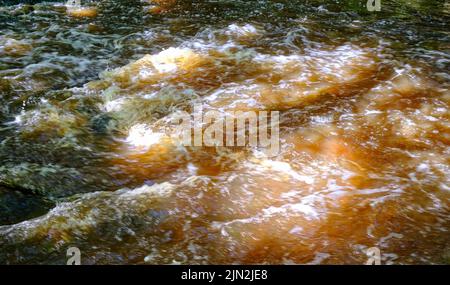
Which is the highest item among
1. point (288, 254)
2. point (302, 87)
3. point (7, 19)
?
point (7, 19)

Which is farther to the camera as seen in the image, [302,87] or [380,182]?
[302,87]

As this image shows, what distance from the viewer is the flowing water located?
3.04 m

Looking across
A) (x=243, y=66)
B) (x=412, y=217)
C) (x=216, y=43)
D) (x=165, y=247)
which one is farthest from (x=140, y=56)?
(x=412, y=217)

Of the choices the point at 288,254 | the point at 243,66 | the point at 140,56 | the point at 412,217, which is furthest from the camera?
the point at 140,56

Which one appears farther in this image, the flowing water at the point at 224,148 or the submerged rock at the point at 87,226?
the flowing water at the point at 224,148

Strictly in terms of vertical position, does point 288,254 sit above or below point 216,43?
below

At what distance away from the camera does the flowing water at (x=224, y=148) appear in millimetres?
3045

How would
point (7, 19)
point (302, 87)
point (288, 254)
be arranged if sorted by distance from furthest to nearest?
point (7, 19) < point (302, 87) < point (288, 254)

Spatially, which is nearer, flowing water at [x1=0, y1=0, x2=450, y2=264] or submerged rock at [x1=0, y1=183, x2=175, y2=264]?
submerged rock at [x1=0, y1=183, x2=175, y2=264]

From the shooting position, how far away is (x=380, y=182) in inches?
141

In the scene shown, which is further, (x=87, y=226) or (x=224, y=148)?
(x=224, y=148)

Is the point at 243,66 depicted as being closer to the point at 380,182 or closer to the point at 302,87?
the point at 302,87

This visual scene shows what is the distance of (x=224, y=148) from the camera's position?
13.5 feet

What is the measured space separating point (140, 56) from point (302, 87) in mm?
2588
